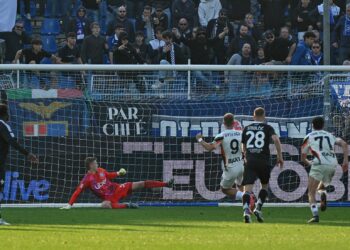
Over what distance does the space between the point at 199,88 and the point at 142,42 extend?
4093 mm

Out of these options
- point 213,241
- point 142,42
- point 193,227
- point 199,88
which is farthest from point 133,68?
point 213,241

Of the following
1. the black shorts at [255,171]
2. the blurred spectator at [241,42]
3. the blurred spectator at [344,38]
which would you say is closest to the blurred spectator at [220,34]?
the blurred spectator at [241,42]

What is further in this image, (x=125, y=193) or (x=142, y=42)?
(x=142, y=42)

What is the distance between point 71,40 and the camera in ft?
86.4

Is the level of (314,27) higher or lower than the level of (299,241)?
higher

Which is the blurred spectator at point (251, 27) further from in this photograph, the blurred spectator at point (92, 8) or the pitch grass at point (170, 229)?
the pitch grass at point (170, 229)

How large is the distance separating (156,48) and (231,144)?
7203 millimetres

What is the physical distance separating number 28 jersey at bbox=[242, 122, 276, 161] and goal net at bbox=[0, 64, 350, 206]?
13.8 ft

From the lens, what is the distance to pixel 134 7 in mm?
29234

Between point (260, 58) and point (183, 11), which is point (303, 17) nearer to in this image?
point (260, 58)

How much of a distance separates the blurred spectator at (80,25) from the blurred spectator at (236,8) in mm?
4082

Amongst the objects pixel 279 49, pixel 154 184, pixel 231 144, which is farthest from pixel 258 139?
pixel 279 49

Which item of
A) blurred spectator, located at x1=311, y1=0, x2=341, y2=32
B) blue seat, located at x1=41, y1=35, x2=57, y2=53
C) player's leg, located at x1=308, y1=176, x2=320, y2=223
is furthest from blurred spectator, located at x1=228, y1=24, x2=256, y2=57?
player's leg, located at x1=308, y1=176, x2=320, y2=223

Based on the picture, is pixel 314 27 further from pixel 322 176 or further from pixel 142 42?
pixel 322 176
